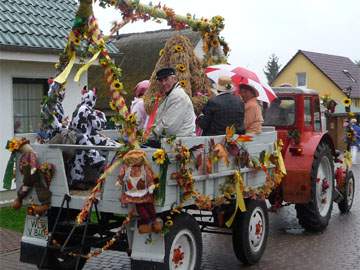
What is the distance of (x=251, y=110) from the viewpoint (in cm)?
749

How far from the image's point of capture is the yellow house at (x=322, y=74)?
42.2 meters

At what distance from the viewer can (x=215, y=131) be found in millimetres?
6562

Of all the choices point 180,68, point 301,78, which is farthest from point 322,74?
point 180,68

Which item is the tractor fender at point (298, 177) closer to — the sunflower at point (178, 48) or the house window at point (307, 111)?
the house window at point (307, 111)

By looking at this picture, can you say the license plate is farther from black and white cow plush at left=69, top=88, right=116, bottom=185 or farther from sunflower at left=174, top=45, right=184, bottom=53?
sunflower at left=174, top=45, right=184, bottom=53

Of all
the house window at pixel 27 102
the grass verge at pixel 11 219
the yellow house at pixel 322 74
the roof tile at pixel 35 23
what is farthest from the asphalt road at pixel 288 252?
the yellow house at pixel 322 74

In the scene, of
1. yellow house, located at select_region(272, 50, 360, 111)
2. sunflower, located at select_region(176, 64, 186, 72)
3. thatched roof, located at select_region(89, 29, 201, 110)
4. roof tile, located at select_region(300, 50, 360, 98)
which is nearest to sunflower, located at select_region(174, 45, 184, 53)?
sunflower, located at select_region(176, 64, 186, 72)

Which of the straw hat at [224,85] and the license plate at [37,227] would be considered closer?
the license plate at [37,227]

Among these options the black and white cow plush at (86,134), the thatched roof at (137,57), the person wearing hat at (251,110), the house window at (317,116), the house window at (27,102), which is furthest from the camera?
the thatched roof at (137,57)

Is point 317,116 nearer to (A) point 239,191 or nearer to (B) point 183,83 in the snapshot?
(B) point 183,83

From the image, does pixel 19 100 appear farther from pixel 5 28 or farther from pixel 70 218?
pixel 70 218

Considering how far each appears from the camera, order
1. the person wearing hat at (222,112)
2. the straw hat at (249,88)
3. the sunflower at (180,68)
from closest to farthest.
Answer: the person wearing hat at (222,112), the sunflower at (180,68), the straw hat at (249,88)

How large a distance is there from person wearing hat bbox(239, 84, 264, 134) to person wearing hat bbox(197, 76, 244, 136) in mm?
706

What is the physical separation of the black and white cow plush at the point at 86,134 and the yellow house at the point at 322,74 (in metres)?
37.1
